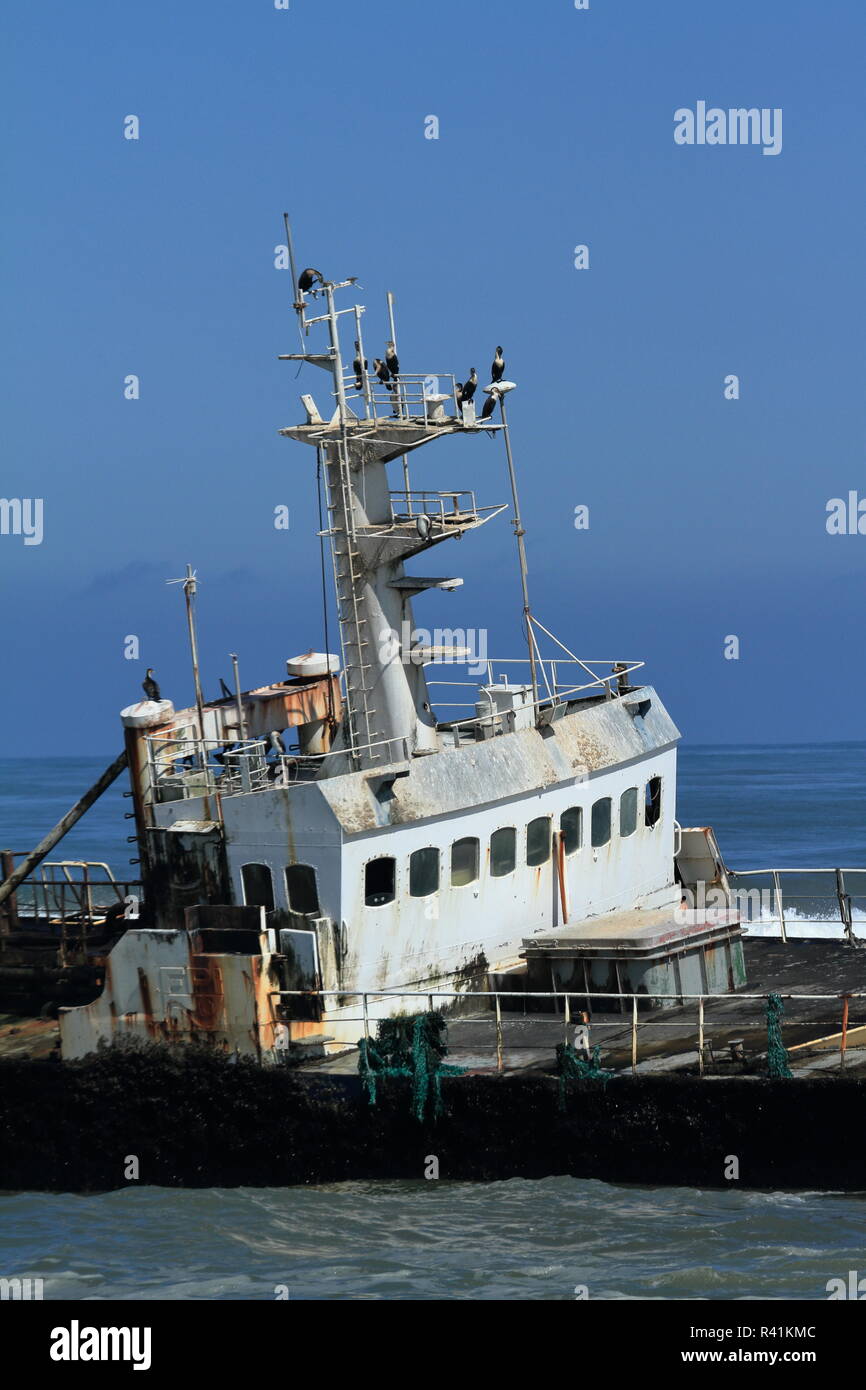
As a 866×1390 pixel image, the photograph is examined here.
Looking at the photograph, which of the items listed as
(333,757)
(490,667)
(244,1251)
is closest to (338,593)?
(333,757)

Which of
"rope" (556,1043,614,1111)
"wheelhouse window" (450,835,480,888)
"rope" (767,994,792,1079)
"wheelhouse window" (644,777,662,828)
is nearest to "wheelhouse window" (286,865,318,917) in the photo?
"wheelhouse window" (450,835,480,888)

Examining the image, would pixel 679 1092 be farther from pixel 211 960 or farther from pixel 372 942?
pixel 211 960

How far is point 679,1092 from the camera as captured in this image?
2211cm

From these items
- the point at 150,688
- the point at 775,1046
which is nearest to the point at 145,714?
the point at 150,688

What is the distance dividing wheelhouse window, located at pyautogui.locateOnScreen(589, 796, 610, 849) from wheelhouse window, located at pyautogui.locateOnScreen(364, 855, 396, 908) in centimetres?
371

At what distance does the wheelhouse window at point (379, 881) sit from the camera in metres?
24.6

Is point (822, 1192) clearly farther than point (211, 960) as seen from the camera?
No

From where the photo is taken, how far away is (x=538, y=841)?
86.8 feet

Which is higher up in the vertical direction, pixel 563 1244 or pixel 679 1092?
pixel 679 1092

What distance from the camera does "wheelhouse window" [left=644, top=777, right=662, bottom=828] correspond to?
2883 cm

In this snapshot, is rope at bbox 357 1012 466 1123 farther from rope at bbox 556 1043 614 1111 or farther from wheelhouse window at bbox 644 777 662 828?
wheelhouse window at bbox 644 777 662 828

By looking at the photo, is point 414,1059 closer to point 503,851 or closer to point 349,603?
point 503,851
